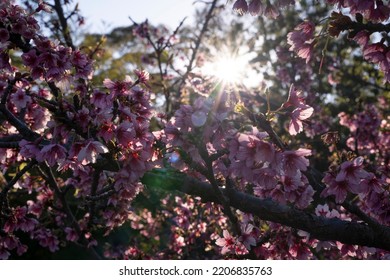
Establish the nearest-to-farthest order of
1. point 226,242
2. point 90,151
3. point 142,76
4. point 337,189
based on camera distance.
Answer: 1. point 90,151
2. point 337,189
3. point 142,76
4. point 226,242

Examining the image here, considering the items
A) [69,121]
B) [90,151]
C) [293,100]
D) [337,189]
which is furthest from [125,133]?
[337,189]

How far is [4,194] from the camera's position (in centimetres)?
298

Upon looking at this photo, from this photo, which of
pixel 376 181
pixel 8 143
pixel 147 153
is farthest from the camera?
pixel 8 143

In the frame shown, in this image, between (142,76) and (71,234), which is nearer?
(142,76)

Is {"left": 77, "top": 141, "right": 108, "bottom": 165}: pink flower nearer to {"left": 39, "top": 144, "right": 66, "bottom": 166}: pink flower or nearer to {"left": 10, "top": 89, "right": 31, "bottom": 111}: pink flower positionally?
{"left": 39, "top": 144, "right": 66, "bottom": 166}: pink flower

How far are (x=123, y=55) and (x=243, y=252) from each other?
21.6 m

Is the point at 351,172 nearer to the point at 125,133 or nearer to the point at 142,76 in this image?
the point at 125,133

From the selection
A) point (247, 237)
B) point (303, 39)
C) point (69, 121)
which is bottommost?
point (247, 237)

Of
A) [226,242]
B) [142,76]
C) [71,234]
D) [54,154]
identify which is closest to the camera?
[54,154]

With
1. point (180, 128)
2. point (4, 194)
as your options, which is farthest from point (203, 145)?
point (4, 194)

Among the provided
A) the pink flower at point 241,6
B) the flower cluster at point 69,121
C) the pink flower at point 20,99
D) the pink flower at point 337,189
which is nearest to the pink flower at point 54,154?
the flower cluster at point 69,121
